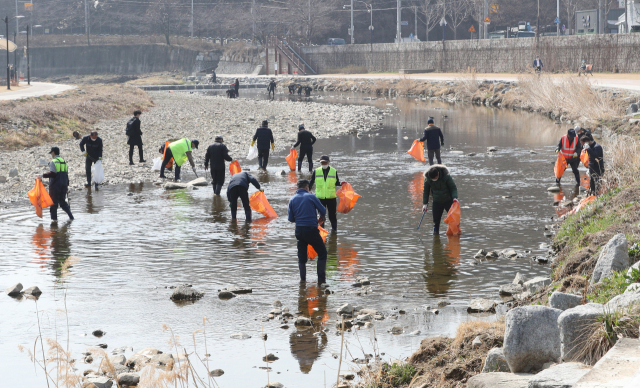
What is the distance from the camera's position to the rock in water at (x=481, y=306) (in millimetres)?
8766

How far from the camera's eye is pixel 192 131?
105 feet

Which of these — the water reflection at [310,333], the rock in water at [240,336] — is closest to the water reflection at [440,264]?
the water reflection at [310,333]

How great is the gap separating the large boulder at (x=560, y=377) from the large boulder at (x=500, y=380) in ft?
1.23

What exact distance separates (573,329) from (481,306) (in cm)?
323

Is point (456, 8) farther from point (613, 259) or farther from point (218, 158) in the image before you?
point (613, 259)

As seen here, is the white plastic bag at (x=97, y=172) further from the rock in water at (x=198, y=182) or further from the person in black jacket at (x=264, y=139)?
the person in black jacket at (x=264, y=139)

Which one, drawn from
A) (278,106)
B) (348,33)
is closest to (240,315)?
(278,106)

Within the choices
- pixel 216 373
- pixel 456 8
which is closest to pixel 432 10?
pixel 456 8

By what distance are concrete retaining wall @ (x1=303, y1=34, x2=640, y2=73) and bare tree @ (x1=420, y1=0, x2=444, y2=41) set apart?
1506cm

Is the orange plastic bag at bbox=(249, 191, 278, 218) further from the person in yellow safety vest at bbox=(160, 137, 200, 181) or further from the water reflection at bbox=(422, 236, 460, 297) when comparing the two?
the person in yellow safety vest at bbox=(160, 137, 200, 181)

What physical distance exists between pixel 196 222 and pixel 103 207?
2.99 meters

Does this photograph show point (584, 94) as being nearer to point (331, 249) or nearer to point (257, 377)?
point (331, 249)

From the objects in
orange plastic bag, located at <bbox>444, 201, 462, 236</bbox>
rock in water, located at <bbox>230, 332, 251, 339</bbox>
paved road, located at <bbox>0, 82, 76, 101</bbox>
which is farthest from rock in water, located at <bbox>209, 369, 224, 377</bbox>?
paved road, located at <bbox>0, 82, 76, 101</bbox>

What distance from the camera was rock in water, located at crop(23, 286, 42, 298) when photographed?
9.89 m
